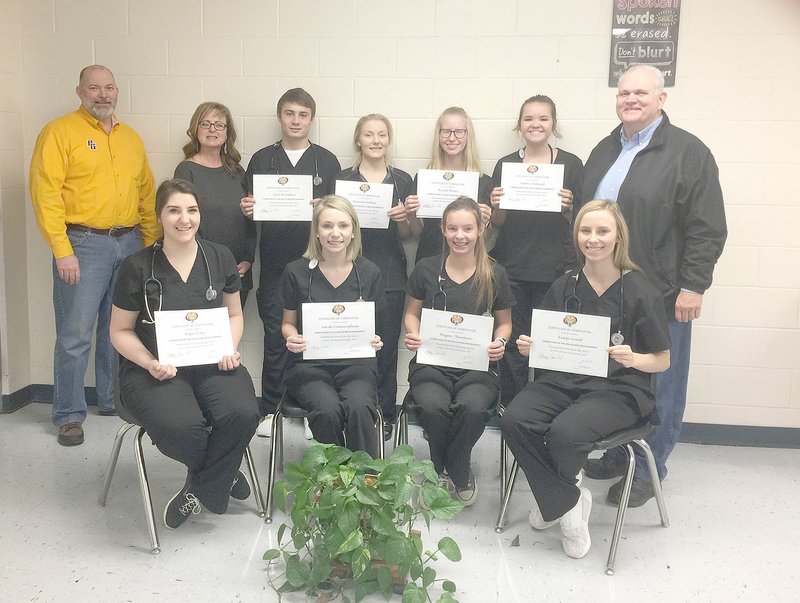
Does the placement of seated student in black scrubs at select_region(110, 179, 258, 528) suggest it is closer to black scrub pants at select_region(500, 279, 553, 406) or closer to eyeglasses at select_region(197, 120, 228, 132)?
eyeglasses at select_region(197, 120, 228, 132)

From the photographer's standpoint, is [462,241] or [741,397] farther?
[741,397]

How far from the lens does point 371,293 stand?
127 inches

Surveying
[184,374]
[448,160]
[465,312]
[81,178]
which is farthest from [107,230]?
[465,312]

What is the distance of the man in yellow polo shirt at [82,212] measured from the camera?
3660mm

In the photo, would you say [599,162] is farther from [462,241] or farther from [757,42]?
[757,42]

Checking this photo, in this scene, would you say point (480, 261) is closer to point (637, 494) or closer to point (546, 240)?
point (546, 240)

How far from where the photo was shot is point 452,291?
10.5 ft

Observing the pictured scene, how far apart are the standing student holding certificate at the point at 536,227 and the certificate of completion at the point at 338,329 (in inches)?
36.2

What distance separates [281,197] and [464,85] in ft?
3.61

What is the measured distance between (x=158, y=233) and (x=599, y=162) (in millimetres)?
2254

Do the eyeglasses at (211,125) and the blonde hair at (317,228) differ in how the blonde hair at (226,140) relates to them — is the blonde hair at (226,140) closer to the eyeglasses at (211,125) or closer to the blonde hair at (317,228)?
the eyeglasses at (211,125)

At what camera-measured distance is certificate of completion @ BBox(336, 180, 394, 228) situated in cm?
360

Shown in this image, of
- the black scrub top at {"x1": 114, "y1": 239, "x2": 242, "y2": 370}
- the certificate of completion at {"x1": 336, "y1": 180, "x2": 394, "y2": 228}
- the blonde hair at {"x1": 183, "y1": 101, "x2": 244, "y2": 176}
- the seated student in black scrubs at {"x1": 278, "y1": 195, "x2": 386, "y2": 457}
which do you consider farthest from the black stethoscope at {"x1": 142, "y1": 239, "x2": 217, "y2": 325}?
the blonde hair at {"x1": 183, "y1": 101, "x2": 244, "y2": 176}

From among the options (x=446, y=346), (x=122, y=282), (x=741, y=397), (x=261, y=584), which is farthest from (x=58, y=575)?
(x=741, y=397)
